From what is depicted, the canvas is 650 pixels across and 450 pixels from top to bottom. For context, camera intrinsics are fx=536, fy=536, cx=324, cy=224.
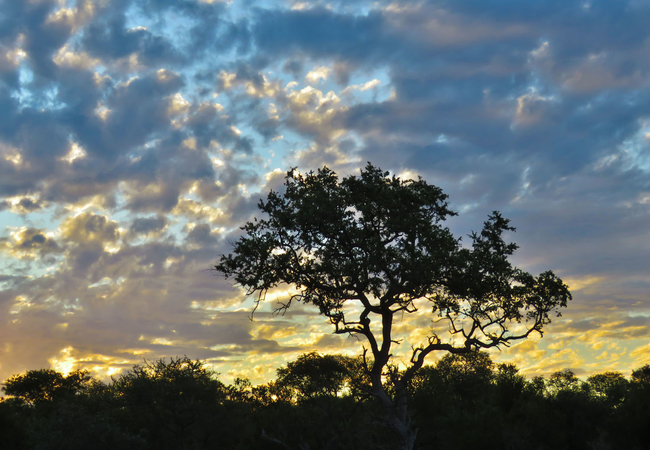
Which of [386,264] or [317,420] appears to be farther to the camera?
[317,420]

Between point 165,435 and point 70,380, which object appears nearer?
point 165,435

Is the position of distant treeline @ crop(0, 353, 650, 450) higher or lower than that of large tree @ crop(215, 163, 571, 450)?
lower

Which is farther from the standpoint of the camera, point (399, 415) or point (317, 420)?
point (317, 420)

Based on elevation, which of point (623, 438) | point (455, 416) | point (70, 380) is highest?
point (70, 380)

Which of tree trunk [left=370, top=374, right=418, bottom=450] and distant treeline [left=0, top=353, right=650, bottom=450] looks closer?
tree trunk [left=370, top=374, right=418, bottom=450]

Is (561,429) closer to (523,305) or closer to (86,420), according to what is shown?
(523,305)

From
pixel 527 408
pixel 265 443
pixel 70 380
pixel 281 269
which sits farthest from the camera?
pixel 70 380

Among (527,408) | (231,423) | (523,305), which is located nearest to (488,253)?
(523,305)

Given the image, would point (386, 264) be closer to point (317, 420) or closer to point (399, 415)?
point (399, 415)

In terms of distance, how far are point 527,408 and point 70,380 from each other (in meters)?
68.7

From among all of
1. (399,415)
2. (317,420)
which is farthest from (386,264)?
(317,420)

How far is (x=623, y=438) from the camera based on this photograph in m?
43.7

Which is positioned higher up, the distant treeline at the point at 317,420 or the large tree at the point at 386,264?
the large tree at the point at 386,264

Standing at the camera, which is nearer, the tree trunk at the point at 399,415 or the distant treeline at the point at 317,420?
the tree trunk at the point at 399,415
